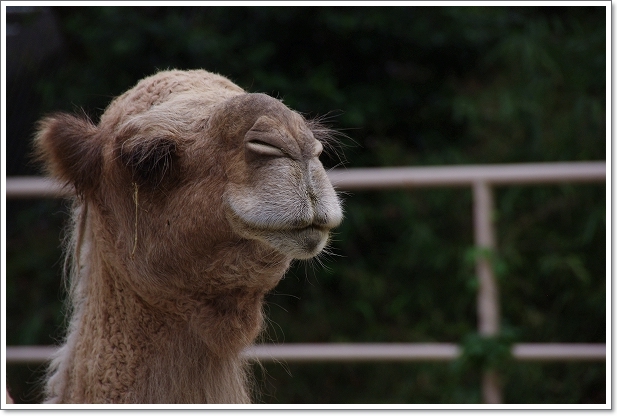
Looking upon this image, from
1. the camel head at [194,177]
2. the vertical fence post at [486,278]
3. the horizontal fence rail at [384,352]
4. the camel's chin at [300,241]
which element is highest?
the camel head at [194,177]

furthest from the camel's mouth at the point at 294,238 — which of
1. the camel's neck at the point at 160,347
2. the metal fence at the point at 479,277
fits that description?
the metal fence at the point at 479,277

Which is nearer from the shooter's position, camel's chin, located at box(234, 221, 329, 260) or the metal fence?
camel's chin, located at box(234, 221, 329, 260)

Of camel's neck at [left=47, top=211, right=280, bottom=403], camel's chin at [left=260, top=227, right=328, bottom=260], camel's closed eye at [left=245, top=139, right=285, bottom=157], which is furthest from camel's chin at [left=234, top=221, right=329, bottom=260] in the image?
camel's neck at [left=47, top=211, right=280, bottom=403]

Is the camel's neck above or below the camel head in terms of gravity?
below

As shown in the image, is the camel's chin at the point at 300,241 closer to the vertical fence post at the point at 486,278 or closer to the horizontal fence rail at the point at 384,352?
the horizontal fence rail at the point at 384,352

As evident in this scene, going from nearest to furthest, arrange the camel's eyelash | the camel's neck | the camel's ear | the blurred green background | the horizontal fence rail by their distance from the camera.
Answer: the camel's eyelash, the camel's neck, the camel's ear, the horizontal fence rail, the blurred green background

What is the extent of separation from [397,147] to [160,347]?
12.7 ft

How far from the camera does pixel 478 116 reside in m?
5.91

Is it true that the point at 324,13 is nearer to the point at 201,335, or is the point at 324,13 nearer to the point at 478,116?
the point at 478,116

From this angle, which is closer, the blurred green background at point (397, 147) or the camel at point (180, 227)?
the camel at point (180, 227)

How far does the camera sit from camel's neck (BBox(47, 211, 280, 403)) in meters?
2.33

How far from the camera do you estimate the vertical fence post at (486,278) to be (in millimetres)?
4797

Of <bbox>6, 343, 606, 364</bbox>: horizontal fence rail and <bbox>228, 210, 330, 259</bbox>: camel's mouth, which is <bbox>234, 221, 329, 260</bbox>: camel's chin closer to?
<bbox>228, 210, 330, 259</bbox>: camel's mouth

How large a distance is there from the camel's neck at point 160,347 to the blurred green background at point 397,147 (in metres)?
2.69
